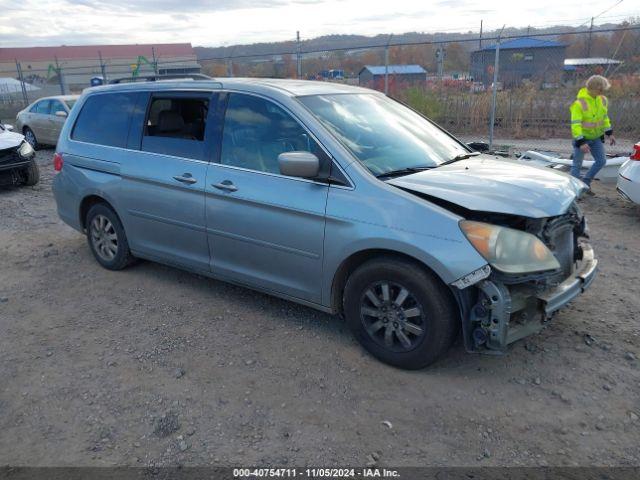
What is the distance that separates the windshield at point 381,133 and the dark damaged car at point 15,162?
25.0 feet

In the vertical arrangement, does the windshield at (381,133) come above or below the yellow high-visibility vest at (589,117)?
above

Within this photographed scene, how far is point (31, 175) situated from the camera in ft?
32.9

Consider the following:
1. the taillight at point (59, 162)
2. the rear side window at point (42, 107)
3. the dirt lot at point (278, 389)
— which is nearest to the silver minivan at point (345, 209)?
the dirt lot at point (278, 389)

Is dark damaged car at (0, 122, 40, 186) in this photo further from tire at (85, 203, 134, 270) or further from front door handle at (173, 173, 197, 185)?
front door handle at (173, 173, 197, 185)

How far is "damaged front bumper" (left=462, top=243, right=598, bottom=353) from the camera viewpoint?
3.14 metres

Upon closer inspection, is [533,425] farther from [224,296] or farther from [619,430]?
[224,296]

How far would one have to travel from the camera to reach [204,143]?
14.5 ft

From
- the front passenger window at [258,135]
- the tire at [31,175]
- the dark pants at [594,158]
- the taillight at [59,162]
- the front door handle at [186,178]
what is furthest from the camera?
the tire at [31,175]

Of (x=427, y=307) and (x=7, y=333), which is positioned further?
(x=7, y=333)

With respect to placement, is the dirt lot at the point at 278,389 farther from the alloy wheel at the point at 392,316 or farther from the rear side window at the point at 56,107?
the rear side window at the point at 56,107

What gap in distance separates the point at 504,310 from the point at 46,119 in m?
14.1

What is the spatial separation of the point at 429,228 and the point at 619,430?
5.02 ft

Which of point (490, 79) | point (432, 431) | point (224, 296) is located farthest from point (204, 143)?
point (490, 79)

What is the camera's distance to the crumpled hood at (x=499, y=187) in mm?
3309
